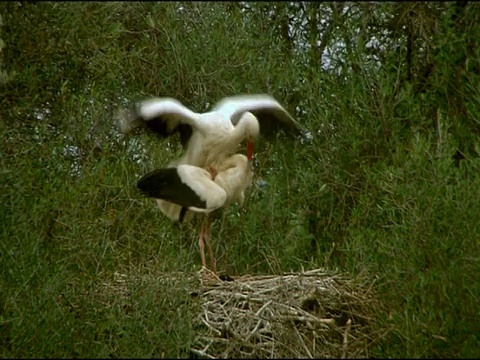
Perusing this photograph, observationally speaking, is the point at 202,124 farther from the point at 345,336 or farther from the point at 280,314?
the point at 345,336

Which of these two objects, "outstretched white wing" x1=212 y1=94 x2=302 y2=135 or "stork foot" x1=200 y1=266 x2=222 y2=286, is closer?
"stork foot" x1=200 y1=266 x2=222 y2=286

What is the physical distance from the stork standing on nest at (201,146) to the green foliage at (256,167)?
0.43 meters

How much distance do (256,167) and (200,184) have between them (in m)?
2.46

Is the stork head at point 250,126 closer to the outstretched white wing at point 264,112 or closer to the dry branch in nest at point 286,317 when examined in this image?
the outstretched white wing at point 264,112

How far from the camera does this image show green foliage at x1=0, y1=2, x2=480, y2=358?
8367 mm

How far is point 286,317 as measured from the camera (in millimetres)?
8406

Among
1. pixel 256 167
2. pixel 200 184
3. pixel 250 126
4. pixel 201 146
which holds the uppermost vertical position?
pixel 250 126

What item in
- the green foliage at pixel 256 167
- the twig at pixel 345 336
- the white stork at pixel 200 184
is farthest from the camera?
the white stork at pixel 200 184

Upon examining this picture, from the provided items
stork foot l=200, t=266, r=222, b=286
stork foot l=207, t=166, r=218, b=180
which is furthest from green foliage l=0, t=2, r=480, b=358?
stork foot l=207, t=166, r=218, b=180

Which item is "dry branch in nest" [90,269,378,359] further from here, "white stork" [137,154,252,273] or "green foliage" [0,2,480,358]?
"white stork" [137,154,252,273]

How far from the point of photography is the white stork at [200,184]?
9.41 meters

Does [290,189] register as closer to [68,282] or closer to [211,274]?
[211,274]

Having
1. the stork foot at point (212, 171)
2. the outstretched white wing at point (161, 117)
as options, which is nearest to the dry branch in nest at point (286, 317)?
the stork foot at point (212, 171)

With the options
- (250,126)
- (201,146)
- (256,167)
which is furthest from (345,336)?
(256,167)
